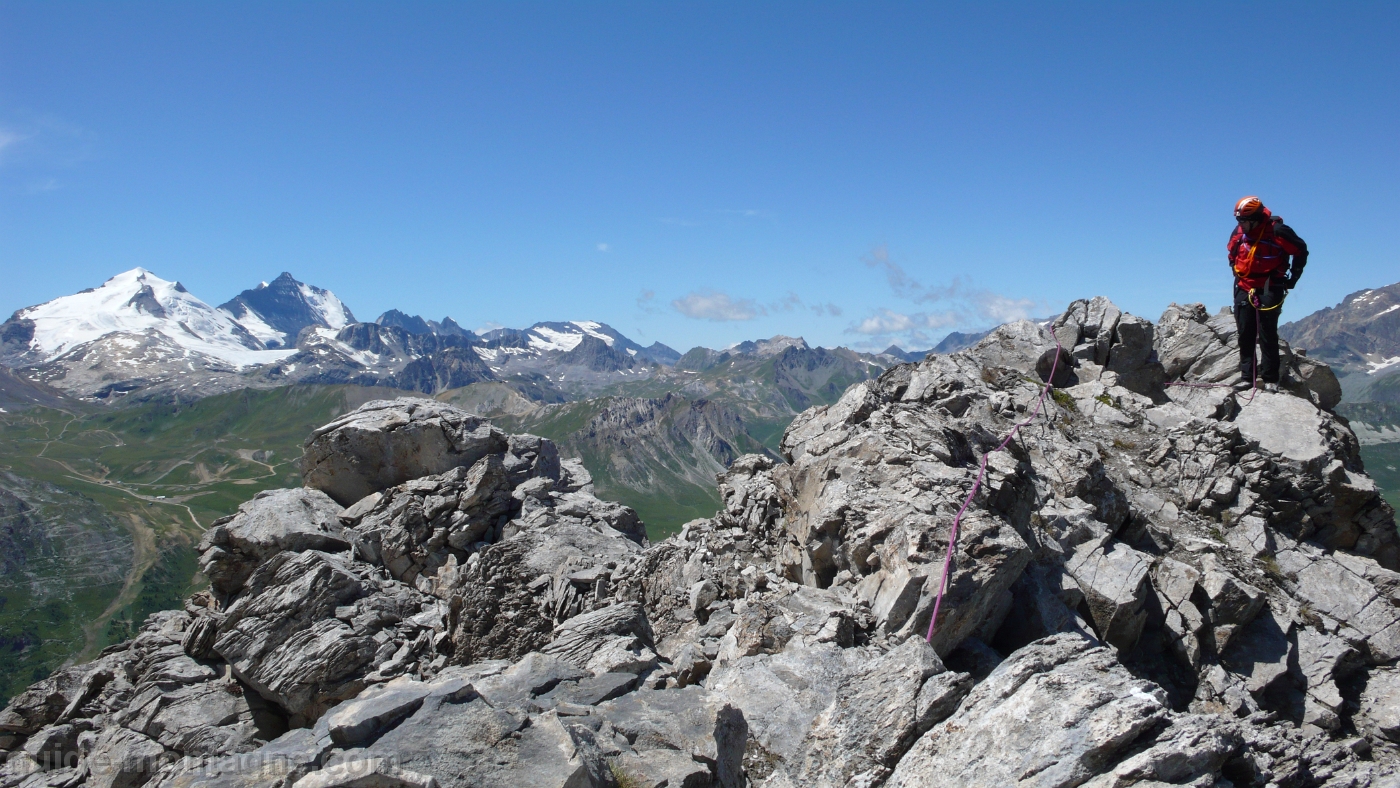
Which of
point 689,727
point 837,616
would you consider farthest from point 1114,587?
point 689,727

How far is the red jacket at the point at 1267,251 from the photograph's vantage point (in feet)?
90.0

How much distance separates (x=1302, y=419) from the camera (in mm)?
28922

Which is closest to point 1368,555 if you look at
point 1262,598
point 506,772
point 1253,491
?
point 1253,491

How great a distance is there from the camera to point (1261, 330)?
2973 cm

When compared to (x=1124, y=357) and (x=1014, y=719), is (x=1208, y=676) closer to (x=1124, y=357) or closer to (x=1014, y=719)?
(x=1014, y=719)

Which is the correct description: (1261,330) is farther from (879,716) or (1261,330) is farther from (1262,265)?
(879,716)

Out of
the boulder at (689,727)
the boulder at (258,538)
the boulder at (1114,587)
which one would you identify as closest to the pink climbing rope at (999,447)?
the boulder at (1114,587)

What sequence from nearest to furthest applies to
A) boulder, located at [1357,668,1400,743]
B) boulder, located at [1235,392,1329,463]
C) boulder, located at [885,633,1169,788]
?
boulder, located at [885,633,1169,788] → boulder, located at [1357,668,1400,743] → boulder, located at [1235,392,1329,463]

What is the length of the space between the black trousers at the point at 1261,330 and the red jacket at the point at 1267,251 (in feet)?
1.80

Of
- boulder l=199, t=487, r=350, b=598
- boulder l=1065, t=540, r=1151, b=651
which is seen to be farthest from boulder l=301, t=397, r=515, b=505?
boulder l=1065, t=540, r=1151, b=651

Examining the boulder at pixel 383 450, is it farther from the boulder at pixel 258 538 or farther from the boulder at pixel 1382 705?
the boulder at pixel 1382 705

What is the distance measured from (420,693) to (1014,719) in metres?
11.9

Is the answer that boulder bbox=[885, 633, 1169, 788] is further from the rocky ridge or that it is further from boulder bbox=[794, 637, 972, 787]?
boulder bbox=[794, 637, 972, 787]

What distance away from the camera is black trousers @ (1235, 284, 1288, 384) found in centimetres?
2844
